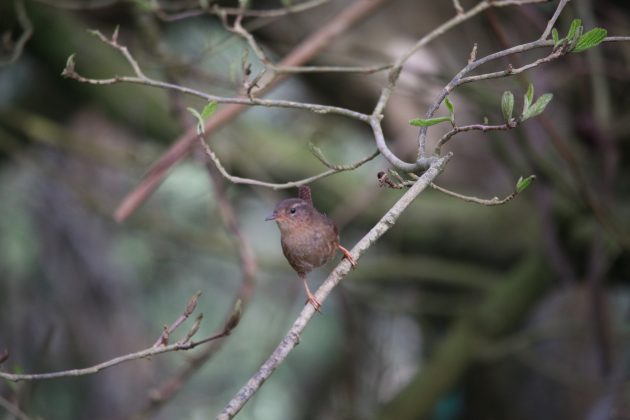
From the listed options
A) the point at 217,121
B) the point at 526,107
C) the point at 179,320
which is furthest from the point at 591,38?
the point at 217,121

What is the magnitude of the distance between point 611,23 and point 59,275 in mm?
2912

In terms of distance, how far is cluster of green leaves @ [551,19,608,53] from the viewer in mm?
1347

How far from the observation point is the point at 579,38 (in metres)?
1.36

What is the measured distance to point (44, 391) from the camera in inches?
172

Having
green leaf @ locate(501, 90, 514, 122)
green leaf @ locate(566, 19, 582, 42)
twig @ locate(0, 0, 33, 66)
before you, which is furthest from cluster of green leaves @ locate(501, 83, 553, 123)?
twig @ locate(0, 0, 33, 66)

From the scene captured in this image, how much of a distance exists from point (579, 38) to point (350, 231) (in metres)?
3.07

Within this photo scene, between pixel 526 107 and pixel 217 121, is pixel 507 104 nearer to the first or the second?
pixel 526 107

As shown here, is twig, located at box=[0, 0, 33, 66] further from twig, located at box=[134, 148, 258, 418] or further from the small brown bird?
the small brown bird

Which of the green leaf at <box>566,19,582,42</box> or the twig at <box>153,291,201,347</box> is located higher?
the green leaf at <box>566,19,582,42</box>

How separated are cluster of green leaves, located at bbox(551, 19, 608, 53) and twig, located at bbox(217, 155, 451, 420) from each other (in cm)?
28

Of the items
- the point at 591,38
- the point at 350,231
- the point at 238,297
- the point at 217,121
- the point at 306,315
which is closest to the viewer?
the point at 306,315

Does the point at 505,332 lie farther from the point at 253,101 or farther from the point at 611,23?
the point at 253,101

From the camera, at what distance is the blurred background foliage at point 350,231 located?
3.34 m

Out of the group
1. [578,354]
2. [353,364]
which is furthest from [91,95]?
[578,354]
